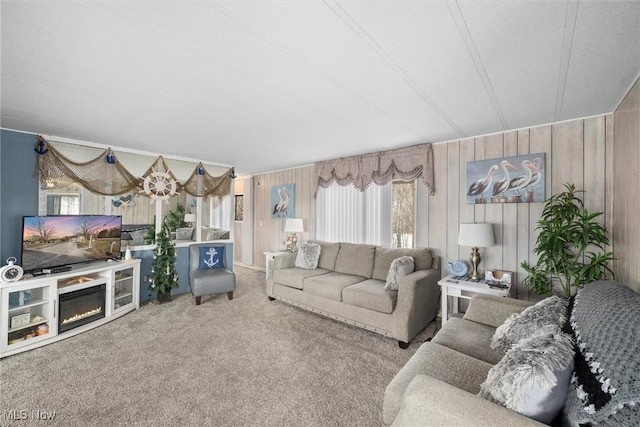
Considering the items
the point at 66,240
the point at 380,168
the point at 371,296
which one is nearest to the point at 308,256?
the point at 371,296

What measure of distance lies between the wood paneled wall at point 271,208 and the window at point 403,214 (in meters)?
1.55

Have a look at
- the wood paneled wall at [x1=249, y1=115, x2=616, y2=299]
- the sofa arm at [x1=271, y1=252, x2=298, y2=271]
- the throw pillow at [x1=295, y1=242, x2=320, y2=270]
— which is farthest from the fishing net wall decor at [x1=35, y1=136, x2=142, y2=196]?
the wood paneled wall at [x1=249, y1=115, x2=616, y2=299]

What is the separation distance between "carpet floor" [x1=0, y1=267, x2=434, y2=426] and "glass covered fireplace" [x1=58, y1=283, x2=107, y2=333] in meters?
0.18

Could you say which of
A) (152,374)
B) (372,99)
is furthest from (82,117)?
(372,99)

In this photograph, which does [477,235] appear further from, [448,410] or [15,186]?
[15,186]

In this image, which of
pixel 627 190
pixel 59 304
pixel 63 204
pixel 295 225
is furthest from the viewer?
pixel 295 225

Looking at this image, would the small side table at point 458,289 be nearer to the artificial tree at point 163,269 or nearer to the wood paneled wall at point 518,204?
the wood paneled wall at point 518,204

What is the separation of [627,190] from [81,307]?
5280 mm

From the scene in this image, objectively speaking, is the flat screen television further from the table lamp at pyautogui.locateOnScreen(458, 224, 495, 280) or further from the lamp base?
the lamp base

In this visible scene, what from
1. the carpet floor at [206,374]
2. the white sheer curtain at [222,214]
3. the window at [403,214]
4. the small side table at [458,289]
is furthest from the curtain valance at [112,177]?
the small side table at [458,289]

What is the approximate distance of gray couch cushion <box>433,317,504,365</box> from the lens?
5.31 feet

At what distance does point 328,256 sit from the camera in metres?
3.95

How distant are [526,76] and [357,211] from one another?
271cm

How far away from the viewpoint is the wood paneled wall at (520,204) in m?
2.48
